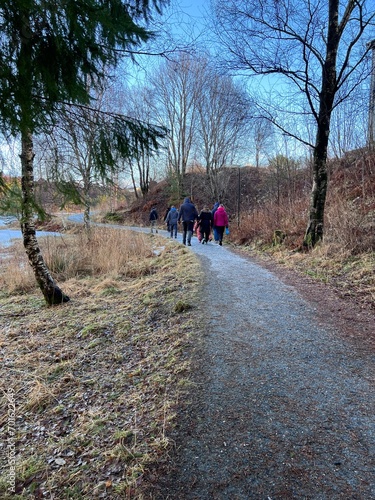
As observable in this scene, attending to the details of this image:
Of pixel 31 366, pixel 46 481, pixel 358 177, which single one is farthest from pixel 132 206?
pixel 46 481

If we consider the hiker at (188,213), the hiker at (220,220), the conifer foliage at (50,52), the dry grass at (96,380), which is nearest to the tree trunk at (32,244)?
the dry grass at (96,380)

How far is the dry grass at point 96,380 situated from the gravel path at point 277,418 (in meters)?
0.26

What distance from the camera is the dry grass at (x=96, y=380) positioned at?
2.00m

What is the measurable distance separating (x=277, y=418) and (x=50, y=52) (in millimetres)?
3832

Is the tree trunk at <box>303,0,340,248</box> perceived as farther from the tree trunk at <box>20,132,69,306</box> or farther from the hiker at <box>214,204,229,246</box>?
the tree trunk at <box>20,132,69,306</box>

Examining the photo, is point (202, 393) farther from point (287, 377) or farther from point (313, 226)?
point (313, 226)

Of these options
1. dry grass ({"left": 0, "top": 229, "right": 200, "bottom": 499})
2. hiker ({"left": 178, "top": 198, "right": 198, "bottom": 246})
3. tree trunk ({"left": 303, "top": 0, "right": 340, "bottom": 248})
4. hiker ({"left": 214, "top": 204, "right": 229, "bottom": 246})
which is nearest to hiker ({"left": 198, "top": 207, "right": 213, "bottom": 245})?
hiker ({"left": 214, "top": 204, "right": 229, "bottom": 246})

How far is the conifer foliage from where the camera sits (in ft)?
8.20

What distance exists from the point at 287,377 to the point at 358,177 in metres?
12.2

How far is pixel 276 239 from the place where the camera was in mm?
10273

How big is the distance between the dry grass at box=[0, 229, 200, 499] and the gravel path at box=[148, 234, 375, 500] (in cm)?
26

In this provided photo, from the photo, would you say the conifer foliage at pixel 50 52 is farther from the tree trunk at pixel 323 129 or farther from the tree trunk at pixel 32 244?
the tree trunk at pixel 323 129

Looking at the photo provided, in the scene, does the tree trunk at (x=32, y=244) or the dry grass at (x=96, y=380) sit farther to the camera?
the tree trunk at (x=32, y=244)

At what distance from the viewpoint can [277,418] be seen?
2.21 m
